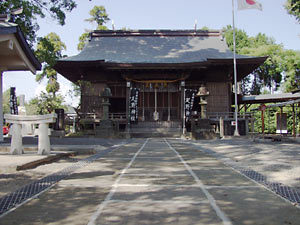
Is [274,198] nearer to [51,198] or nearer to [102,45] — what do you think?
[51,198]

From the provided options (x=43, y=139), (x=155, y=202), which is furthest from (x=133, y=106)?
(x=155, y=202)

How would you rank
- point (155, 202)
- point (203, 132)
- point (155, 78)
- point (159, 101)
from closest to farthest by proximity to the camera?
point (155, 202) → point (203, 132) → point (155, 78) → point (159, 101)

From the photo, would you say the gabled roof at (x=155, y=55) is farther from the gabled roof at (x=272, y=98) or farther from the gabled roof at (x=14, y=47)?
the gabled roof at (x=14, y=47)

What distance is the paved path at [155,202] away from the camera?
316cm

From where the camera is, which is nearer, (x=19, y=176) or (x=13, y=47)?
(x=19, y=176)

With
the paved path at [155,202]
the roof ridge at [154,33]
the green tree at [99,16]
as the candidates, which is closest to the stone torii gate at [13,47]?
the paved path at [155,202]

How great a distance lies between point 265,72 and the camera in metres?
37.2

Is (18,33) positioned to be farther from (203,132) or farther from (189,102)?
(189,102)

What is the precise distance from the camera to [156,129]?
2125 centimetres

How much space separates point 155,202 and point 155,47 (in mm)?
24110

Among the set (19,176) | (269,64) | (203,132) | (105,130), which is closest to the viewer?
(19,176)

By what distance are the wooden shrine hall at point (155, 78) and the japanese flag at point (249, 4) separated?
3.76 m

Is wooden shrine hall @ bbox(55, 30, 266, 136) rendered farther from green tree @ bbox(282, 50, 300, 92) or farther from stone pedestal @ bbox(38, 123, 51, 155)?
stone pedestal @ bbox(38, 123, 51, 155)

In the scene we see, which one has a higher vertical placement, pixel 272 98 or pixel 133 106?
pixel 272 98
